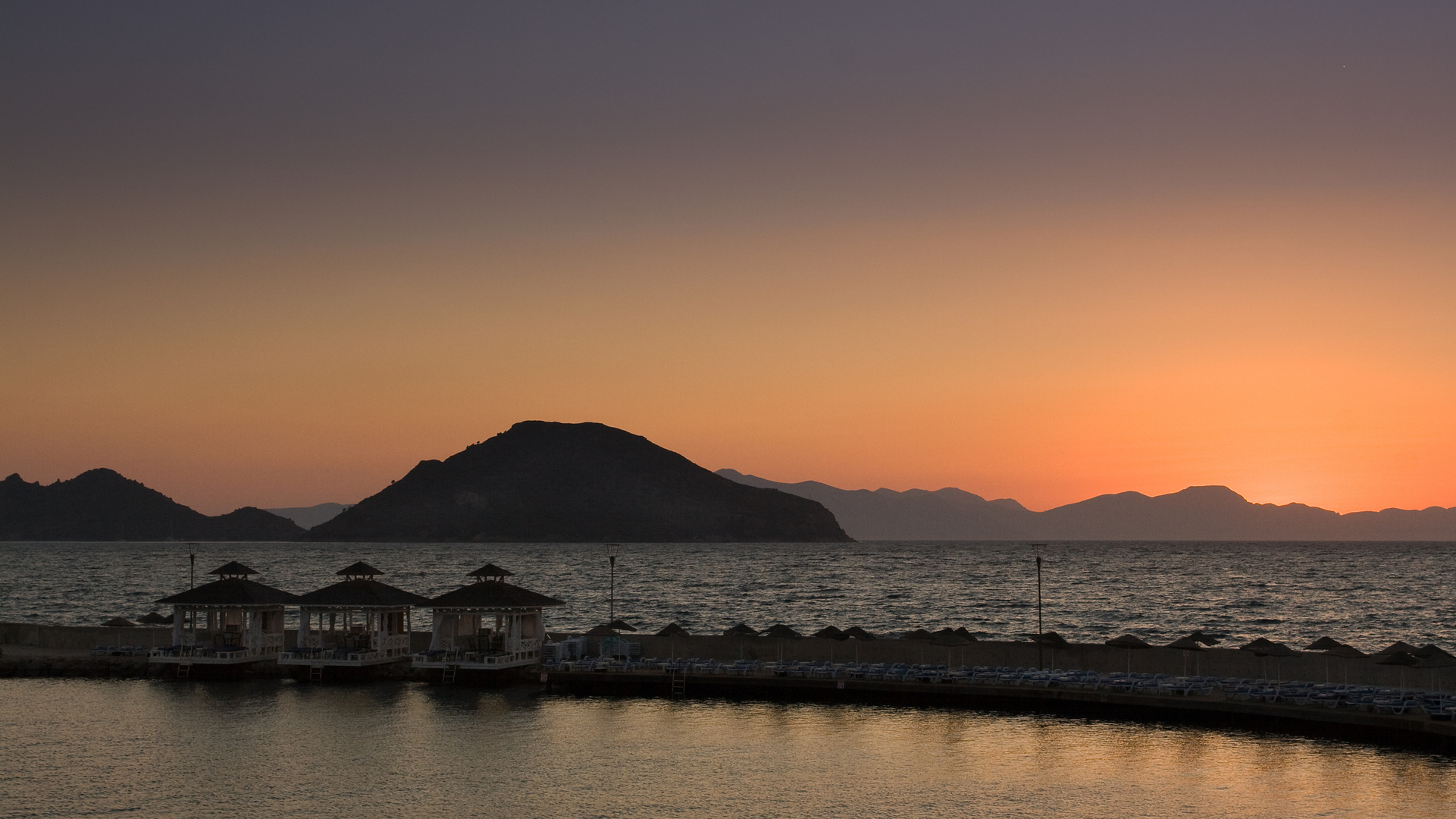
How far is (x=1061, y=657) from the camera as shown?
46781 millimetres

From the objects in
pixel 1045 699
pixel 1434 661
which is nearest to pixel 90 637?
pixel 1045 699

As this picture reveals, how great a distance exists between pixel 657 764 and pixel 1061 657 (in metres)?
18.4

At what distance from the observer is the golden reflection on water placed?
3062cm

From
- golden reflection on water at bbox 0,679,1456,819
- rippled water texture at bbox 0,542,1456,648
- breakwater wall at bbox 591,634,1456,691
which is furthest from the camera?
rippled water texture at bbox 0,542,1456,648

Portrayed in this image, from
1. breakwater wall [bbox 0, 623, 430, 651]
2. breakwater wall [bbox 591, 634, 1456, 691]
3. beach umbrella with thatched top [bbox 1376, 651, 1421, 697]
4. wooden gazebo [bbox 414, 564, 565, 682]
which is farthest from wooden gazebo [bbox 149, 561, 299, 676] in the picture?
beach umbrella with thatched top [bbox 1376, 651, 1421, 697]

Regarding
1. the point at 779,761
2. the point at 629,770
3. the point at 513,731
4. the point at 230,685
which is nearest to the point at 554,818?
the point at 629,770

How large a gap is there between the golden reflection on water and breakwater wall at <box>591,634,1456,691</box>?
489 centimetres

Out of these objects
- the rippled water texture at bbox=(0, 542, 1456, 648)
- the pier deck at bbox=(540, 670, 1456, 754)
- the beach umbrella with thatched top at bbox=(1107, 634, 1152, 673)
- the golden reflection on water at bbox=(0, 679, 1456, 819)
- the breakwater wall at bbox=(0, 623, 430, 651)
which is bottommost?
the rippled water texture at bbox=(0, 542, 1456, 648)

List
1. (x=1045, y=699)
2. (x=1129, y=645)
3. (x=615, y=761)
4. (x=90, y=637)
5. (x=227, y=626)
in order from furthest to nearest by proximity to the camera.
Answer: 1. (x=90, y=637)
2. (x=227, y=626)
3. (x=1129, y=645)
4. (x=1045, y=699)
5. (x=615, y=761)

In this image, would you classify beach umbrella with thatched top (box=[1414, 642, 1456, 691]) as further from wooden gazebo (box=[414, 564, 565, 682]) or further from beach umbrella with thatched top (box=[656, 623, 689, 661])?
Result: wooden gazebo (box=[414, 564, 565, 682])

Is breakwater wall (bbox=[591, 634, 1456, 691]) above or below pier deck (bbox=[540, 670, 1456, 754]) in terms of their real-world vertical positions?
above

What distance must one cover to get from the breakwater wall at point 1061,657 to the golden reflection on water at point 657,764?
4889mm

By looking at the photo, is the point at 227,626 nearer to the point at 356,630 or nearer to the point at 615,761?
the point at 356,630

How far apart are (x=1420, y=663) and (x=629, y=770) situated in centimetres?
2497
